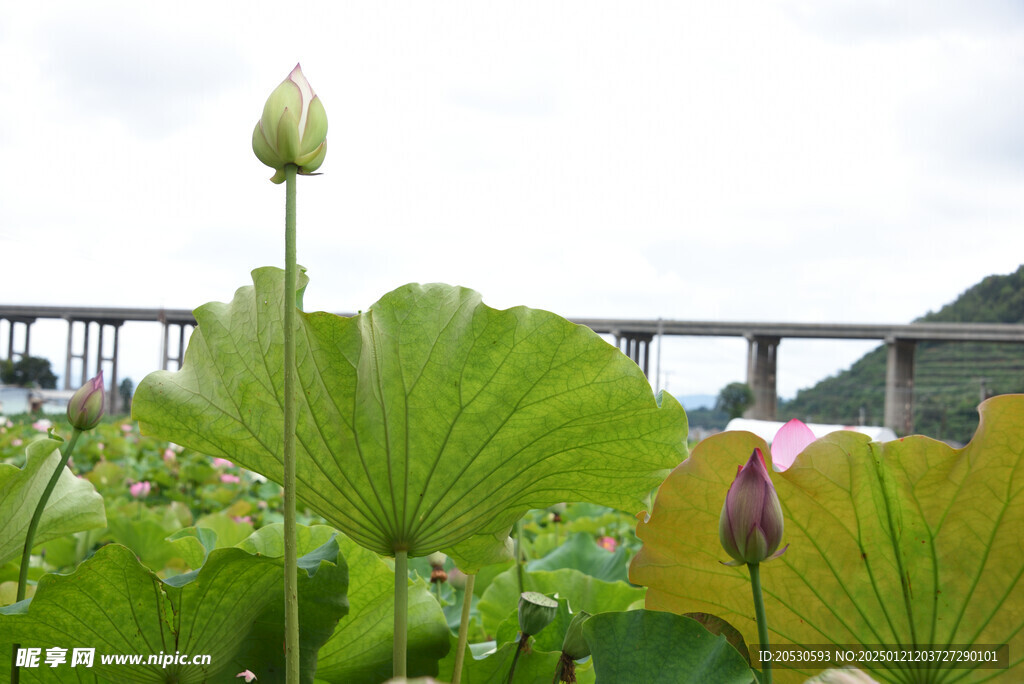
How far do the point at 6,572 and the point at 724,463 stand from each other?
0.76 meters

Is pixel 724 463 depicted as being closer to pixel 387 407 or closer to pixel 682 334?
pixel 387 407

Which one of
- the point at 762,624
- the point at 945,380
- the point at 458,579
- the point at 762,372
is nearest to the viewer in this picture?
the point at 762,624

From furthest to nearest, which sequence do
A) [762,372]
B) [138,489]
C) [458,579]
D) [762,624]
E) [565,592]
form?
[762,372], [138,489], [458,579], [565,592], [762,624]

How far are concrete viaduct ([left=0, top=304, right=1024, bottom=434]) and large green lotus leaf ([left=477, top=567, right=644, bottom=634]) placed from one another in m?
12.2

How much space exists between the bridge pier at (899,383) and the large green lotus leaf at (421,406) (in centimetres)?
1567

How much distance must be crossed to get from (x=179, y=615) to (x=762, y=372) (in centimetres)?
1661

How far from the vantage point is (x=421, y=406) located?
35 centimetres

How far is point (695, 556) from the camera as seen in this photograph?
1.16 feet

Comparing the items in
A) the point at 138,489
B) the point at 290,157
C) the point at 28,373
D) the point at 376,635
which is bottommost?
the point at 28,373

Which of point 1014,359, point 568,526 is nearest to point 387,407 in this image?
point 568,526

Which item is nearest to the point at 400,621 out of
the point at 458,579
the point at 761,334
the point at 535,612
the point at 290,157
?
the point at 535,612

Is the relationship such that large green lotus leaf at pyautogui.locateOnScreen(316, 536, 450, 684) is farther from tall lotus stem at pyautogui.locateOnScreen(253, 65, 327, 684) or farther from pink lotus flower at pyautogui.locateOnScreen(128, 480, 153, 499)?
pink lotus flower at pyautogui.locateOnScreen(128, 480, 153, 499)

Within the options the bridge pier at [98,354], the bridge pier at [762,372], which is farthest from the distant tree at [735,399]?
the bridge pier at [98,354]

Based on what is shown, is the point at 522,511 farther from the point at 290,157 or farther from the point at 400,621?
the point at 290,157
